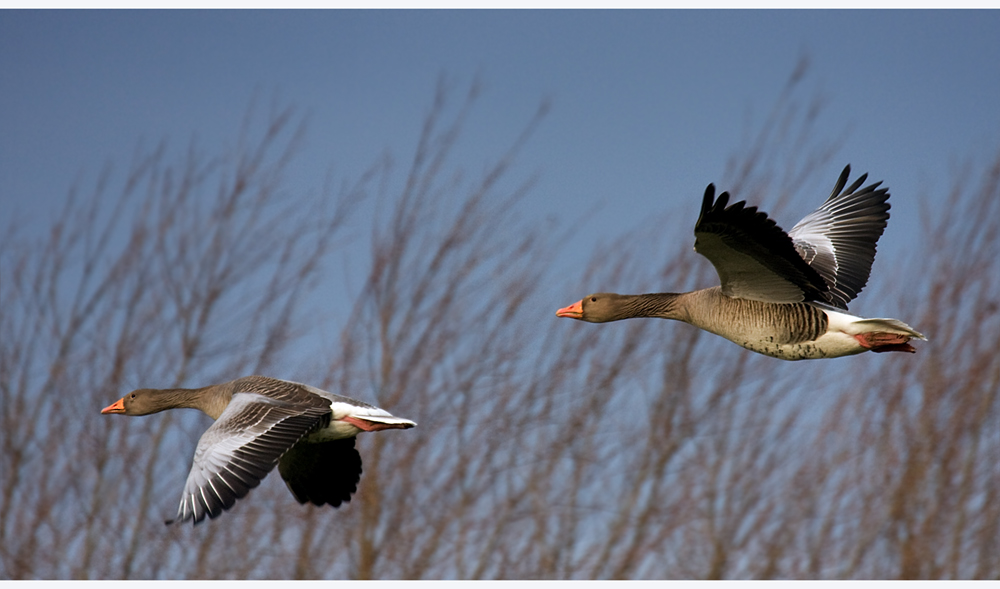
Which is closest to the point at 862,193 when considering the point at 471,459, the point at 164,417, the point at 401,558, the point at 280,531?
the point at 471,459

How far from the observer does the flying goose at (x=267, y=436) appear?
18.4 feet

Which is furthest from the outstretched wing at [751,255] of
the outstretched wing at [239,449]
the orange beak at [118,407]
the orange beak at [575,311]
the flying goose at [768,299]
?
the orange beak at [118,407]

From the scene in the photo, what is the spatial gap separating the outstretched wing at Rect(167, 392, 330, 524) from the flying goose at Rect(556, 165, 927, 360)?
7.11ft

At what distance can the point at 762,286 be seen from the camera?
6.22 meters

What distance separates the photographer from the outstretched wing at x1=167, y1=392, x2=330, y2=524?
18.1 feet

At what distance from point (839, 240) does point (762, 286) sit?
171 centimetres

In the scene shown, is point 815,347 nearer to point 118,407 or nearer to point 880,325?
point 880,325

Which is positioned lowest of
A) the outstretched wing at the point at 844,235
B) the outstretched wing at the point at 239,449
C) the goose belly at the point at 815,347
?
the outstretched wing at the point at 239,449

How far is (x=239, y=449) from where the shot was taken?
5.77 m

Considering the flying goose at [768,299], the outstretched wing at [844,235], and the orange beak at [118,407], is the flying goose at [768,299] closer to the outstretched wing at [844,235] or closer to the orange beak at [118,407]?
the outstretched wing at [844,235]

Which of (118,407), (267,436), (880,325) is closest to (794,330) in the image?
(880,325)

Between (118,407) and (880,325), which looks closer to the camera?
(880,325)

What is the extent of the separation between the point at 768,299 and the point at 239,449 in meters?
3.35

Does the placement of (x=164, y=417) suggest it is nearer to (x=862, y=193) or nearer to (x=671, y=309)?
(x=671, y=309)
